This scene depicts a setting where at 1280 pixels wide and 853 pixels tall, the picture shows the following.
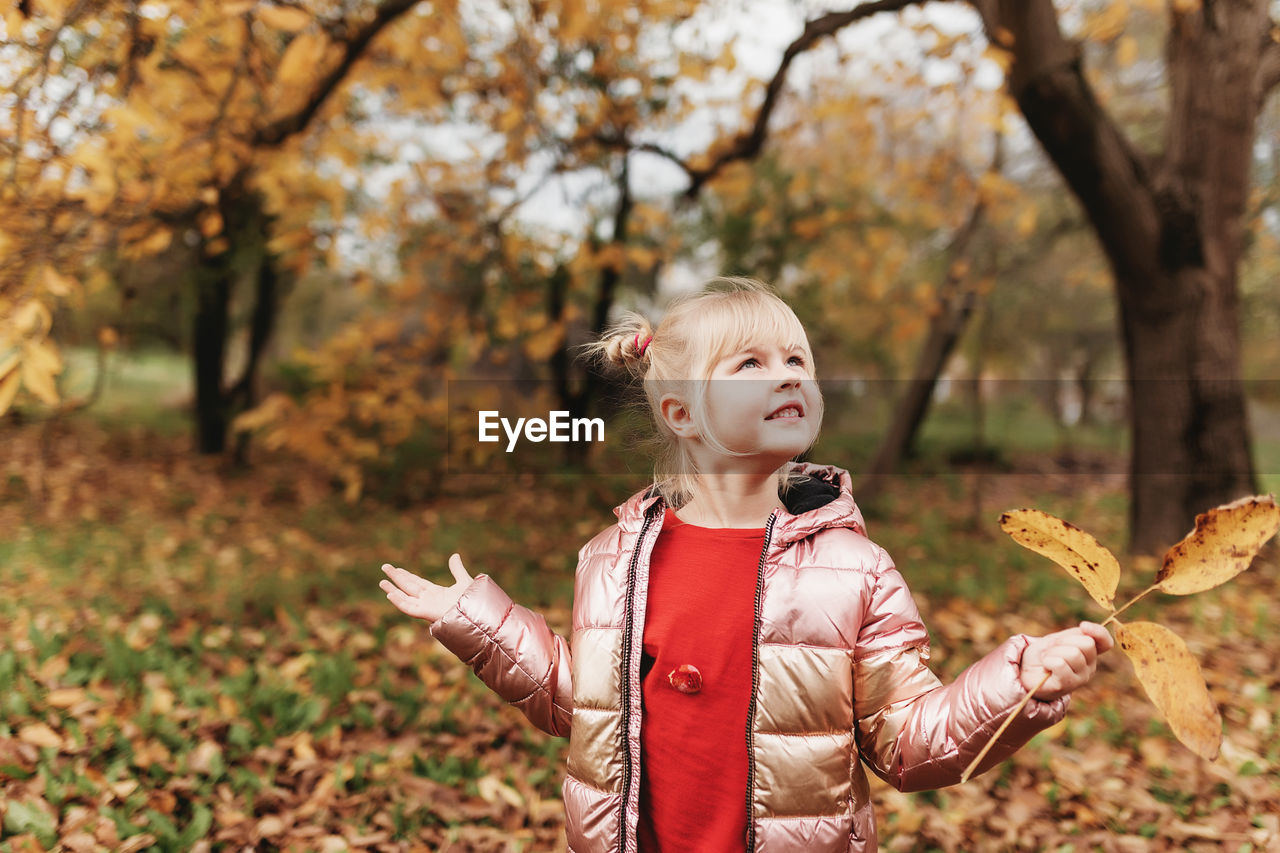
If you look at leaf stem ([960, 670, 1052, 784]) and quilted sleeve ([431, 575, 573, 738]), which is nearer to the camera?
leaf stem ([960, 670, 1052, 784])

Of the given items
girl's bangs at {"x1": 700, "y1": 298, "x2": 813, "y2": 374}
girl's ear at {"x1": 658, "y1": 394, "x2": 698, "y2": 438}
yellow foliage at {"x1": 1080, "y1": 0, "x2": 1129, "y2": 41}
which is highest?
yellow foliage at {"x1": 1080, "y1": 0, "x2": 1129, "y2": 41}

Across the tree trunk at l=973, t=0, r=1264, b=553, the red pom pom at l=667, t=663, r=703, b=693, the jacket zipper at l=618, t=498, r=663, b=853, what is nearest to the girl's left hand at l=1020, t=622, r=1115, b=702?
the red pom pom at l=667, t=663, r=703, b=693

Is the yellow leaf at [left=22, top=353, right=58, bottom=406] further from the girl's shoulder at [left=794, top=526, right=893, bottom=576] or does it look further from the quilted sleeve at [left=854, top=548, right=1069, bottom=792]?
the quilted sleeve at [left=854, top=548, right=1069, bottom=792]

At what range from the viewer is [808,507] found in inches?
55.5

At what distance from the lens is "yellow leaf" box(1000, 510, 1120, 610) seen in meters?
1.03

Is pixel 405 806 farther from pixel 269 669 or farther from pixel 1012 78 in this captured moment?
pixel 1012 78

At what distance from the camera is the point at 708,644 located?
1.34m

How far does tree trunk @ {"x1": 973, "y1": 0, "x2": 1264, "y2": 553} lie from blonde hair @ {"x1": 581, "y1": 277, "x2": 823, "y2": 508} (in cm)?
378

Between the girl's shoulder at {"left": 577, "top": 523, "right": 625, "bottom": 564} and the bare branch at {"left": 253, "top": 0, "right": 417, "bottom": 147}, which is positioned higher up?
the bare branch at {"left": 253, "top": 0, "right": 417, "bottom": 147}

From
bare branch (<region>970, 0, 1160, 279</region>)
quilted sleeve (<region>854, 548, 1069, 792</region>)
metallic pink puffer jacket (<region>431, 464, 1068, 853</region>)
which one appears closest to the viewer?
quilted sleeve (<region>854, 548, 1069, 792</region>)

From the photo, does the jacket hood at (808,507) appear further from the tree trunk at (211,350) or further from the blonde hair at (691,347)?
the tree trunk at (211,350)

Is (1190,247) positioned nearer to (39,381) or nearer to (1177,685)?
(1177,685)

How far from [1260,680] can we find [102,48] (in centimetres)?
553

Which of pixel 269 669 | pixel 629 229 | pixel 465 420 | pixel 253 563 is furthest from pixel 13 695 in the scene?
pixel 629 229
